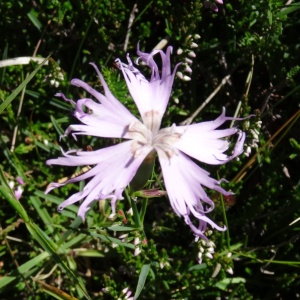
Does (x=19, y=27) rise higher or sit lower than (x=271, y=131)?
higher

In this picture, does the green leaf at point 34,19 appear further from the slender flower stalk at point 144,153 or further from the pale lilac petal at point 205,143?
the pale lilac petal at point 205,143

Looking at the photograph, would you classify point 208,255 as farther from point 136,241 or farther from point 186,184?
point 186,184

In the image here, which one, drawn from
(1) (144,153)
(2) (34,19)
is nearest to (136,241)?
(1) (144,153)

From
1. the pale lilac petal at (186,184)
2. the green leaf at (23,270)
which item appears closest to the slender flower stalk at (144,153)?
the pale lilac petal at (186,184)

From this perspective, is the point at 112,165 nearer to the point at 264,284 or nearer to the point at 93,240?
the point at 93,240

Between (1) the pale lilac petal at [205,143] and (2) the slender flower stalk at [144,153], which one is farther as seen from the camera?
(1) the pale lilac petal at [205,143]

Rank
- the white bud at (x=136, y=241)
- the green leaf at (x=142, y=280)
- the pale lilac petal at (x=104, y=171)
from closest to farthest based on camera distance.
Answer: the pale lilac petal at (x=104, y=171), the green leaf at (x=142, y=280), the white bud at (x=136, y=241)

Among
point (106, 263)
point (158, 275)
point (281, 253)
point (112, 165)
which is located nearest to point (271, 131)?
point (281, 253)
